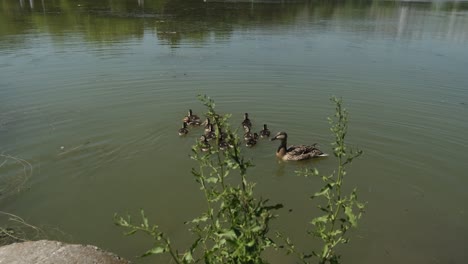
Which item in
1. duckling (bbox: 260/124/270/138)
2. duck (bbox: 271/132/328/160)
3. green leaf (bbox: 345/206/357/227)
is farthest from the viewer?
duckling (bbox: 260/124/270/138)

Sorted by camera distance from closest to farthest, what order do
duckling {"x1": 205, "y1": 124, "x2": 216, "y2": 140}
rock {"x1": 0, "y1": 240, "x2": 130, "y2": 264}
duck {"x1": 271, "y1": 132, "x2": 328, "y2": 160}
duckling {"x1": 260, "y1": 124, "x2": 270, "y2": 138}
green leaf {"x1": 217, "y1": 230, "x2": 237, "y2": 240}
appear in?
green leaf {"x1": 217, "y1": 230, "x2": 237, "y2": 240}
rock {"x1": 0, "y1": 240, "x2": 130, "y2": 264}
duck {"x1": 271, "y1": 132, "x2": 328, "y2": 160}
duckling {"x1": 205, "y1": 124, "x2": 216, "y2": 140}
duckling {"x1": 260, "y1": 124, "x2": 270, "y2": 138}

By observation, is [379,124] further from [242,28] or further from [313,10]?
[313,10]

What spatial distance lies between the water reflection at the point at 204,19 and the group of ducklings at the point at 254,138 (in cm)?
1102

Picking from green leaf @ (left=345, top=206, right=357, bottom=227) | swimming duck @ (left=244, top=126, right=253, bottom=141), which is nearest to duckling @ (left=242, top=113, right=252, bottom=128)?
swimming duck @ (left=244, top=126, right=253, bottom=141)

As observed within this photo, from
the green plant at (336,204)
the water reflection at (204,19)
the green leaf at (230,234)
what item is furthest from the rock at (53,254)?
the water reflection at (204,19)

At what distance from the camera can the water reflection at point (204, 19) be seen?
80.0 ft

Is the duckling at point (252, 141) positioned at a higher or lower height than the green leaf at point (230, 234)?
lower

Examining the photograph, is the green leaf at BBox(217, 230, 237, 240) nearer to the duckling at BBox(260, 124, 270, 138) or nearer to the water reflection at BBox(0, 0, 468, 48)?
the duckling at BBox(260, 124, 270, 138)

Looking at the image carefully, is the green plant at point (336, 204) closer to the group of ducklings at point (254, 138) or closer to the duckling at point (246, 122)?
the group of ducklings at point (254, 138)

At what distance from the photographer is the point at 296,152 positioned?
987 cm

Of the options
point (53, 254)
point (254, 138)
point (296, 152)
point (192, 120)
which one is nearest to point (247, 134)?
point (254, 138)

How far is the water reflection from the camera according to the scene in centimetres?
2439

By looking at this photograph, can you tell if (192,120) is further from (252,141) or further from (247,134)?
(252,141)

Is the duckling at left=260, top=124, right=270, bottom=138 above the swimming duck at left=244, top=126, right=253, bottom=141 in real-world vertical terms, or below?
below
